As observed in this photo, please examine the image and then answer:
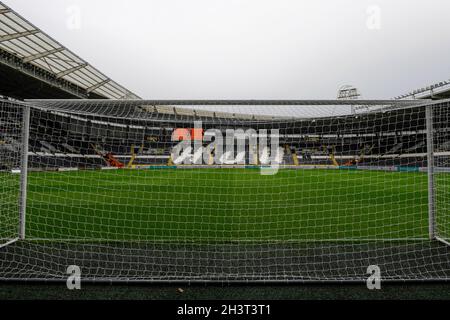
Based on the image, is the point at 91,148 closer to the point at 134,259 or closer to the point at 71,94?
the point at 71,94

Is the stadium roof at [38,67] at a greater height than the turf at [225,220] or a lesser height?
greater

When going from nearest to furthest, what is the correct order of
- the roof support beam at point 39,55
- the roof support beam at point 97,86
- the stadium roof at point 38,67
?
the stadium roof at point 38,67 < the roof support beam at point 39,55 < the roof support beam at point 97,86

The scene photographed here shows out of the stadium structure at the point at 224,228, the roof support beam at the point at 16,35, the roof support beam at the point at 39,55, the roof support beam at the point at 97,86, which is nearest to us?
the stadium structure at the point at 224,228

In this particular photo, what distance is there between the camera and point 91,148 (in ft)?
52.3

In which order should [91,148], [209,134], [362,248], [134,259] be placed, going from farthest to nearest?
1. [91,148]
2. [209,134]
3. [362,248]
4. [134,259]

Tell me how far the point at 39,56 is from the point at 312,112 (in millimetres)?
14799

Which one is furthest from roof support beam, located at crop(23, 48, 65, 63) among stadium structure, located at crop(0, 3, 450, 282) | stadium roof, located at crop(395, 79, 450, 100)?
stadium roof, located at crop(395, 79, 450, 100)

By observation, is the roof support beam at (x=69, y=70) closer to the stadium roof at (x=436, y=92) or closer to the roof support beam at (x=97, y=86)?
the roof support beam at (x=97, y=86)

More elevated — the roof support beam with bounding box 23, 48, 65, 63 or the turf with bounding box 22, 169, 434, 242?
the roof support beam with bounding box 23, 48, 65, 63

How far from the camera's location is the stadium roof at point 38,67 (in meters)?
11.4

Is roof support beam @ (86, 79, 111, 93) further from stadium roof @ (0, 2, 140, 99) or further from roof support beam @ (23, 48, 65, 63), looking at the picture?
roof support beam @ (23, 48, 65, 63)

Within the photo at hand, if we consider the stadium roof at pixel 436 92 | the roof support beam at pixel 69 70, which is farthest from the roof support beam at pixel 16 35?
the stadium roof at pixel 436 92

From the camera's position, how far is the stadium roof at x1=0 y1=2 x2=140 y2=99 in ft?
37.3
